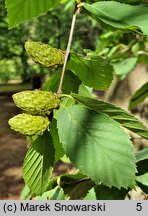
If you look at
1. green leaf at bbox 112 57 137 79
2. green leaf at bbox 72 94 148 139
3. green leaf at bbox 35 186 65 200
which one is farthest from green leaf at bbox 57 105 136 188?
green leaf at bbox 112 57 137 79

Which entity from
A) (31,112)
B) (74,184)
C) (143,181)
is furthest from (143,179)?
(31,112)

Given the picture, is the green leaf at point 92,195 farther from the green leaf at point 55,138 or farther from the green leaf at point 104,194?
the green leaf at point 55,138

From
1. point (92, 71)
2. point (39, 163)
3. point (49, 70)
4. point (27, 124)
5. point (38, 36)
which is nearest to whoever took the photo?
point (27, 124)

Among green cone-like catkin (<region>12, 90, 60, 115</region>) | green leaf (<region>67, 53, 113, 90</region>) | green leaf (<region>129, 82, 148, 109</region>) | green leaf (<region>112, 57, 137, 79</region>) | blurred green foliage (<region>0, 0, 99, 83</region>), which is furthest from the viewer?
blurred green foliage (<region>0, 0, 99, 83</region>)

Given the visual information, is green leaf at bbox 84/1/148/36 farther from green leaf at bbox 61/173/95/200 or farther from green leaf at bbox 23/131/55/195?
green leaf at bbox 61/173/95/200

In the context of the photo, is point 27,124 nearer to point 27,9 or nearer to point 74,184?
point 27,9

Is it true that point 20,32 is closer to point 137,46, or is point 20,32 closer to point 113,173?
point 137,46

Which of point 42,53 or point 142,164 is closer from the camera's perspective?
point 42,53

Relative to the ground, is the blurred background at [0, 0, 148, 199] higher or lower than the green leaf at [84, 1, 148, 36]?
lower
